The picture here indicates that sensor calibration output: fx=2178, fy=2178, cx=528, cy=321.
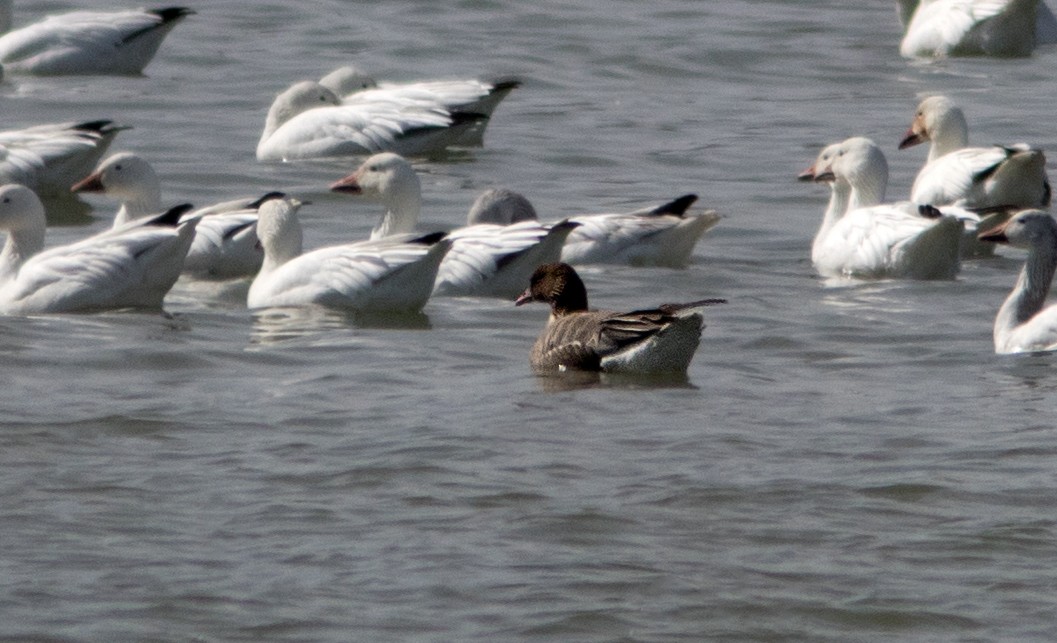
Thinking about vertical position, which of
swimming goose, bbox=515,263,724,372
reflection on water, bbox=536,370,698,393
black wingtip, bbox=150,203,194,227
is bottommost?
reflection on water, bbox=536,370,698,393

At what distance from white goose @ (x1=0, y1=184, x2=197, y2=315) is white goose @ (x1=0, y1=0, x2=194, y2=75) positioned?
6.35 meters

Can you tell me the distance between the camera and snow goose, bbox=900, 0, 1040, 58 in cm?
1792

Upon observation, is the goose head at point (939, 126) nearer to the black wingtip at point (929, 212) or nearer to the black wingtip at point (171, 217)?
the black wingtip at point (929, 212)

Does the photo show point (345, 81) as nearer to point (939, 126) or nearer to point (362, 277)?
point (939, 126)

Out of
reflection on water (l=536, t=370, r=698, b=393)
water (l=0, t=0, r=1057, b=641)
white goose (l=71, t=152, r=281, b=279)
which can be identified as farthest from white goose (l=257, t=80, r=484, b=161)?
reflection on water (l=536, t=370, r=698, b=393)

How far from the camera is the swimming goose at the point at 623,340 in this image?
29.3ft

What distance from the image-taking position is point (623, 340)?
9.12m

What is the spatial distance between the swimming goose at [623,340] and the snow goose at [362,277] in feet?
3.04

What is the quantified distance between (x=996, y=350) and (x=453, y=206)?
443 centimetres

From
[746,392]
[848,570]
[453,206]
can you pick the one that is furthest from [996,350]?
[453,206]

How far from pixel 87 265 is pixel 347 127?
14.5 feet

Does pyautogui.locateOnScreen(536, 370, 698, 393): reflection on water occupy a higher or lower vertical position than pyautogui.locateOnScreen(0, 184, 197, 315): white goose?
lower

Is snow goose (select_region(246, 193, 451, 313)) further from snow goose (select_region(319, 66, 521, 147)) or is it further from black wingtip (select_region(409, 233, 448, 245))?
snow goose (select_region(319, 66, 521, 147))

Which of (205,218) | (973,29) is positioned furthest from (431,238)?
(973,29)
